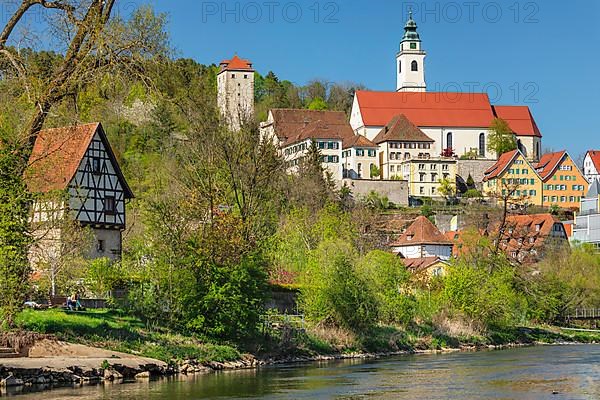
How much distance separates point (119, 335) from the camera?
32.6 meters

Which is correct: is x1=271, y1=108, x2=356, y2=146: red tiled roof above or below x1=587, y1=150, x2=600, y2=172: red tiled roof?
above

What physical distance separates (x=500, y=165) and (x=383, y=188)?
63.0ft

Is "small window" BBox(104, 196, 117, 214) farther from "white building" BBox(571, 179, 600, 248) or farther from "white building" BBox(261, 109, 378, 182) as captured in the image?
"white building" BBox(571, 179, 600, 248)

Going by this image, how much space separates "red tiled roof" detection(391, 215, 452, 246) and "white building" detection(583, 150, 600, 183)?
60.8 meters

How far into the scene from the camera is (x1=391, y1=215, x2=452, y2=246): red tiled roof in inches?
3455

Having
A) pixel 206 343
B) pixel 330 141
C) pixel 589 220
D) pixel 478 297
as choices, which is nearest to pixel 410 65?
pixel 330 141

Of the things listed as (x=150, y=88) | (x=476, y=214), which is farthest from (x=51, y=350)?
(x=476, y=214)

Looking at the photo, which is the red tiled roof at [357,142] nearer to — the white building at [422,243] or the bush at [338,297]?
the white building at [422,243]

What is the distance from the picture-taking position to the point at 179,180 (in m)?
45.6

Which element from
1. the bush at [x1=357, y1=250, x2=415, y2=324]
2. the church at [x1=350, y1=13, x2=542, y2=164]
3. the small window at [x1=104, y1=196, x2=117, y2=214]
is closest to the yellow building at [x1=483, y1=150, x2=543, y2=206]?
the church at [x1=350, y1=13, x2=542, y2=164]

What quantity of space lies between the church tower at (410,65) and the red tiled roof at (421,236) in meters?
69.0

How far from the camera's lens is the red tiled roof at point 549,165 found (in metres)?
128

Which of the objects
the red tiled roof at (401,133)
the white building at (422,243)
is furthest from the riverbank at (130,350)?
the red tiled roof at (401,133)

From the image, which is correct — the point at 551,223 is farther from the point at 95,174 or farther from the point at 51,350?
the point at 51,350
